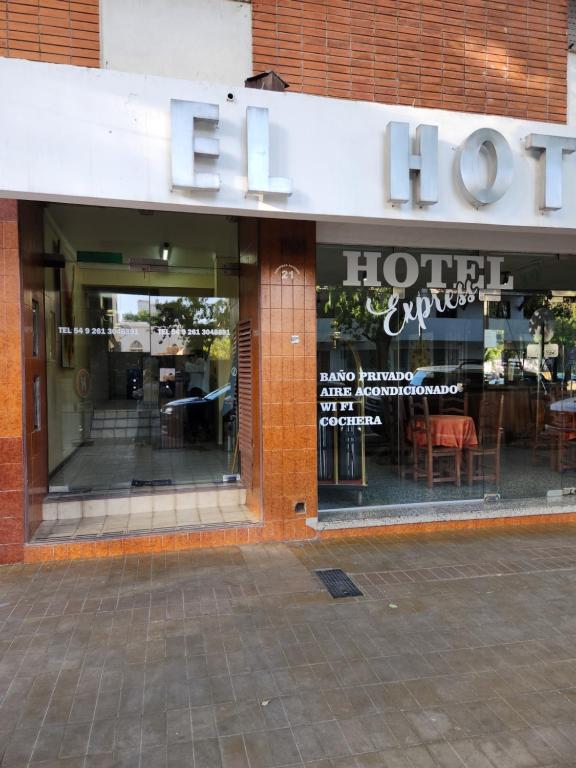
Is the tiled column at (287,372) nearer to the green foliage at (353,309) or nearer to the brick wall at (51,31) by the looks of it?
the green foliage at (353,309)

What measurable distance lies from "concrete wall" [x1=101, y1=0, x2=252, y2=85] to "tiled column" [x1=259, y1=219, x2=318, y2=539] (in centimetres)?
147

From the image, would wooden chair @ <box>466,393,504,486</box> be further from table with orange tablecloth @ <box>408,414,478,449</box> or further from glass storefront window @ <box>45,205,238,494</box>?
glass storefront window @ <box>45,205,238,494</box>

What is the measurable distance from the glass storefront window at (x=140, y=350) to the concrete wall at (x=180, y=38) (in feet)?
5.05

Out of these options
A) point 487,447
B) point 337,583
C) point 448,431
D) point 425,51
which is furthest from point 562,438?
point 425,51

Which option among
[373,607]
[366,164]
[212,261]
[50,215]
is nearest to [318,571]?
[373,607]

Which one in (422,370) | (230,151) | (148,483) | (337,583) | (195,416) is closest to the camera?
(230,151)

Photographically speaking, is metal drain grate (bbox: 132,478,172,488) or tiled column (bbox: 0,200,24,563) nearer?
tiled column (bbox: 0,200,24,563)

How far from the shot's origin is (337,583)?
456 centimetres

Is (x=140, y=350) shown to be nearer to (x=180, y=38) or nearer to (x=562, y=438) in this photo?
(x=180, y=38)

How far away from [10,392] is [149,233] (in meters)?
2.70

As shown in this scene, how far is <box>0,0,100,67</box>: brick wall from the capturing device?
4.72 metres

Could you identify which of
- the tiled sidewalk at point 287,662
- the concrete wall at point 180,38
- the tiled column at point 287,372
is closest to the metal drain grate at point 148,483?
the tiled sidewalk at point 287,662

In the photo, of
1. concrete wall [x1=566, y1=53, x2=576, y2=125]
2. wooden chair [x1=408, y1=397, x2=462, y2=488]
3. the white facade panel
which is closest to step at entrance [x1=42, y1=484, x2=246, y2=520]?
wooden chair [x1=408, y1=397, x2=462, y2=488]

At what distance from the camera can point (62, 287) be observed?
6.39 m
